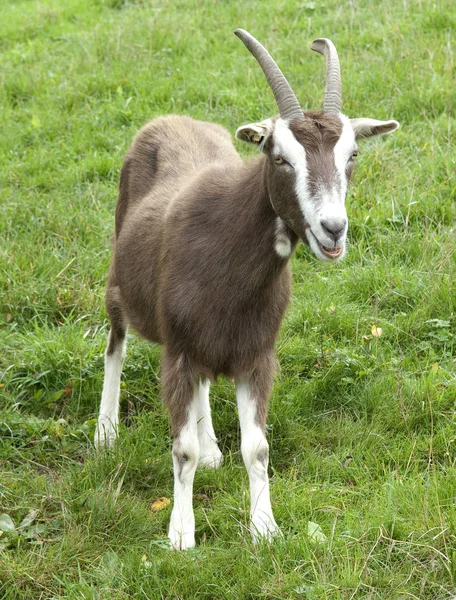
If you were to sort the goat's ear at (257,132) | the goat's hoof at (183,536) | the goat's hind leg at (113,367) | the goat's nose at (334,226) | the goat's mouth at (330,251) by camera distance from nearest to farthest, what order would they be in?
the goat's nose at (334,226)
the goat's mouth at (330,251)
the goat's ear at (257,132)
the goat's hoof at (183,536)
the goat's hind leg at (113,367)

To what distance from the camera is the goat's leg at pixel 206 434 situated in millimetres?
4973

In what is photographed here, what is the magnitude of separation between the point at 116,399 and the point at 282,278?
135 centimetres

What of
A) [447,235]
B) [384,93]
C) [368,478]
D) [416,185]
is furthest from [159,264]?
[384,93]

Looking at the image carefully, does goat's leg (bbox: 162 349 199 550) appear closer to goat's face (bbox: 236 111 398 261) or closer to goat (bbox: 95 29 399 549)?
goat (bbox: 95 29 399 549)

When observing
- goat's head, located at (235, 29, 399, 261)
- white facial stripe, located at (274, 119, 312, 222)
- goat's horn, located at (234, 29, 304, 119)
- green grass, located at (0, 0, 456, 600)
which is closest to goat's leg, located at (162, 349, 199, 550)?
green grass, located at (0, 0, 456, 600)

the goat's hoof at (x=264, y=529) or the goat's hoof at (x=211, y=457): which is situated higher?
the goat's hoof at (x=264, y=529)

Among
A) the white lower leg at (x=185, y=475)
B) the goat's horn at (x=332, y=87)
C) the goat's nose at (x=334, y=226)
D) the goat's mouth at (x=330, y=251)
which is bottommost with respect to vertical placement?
the white lower leg at (x=185, y=475)

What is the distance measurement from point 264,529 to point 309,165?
158cm

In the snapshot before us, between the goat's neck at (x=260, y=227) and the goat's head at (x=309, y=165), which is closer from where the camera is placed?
the goat's head at (x=309, y=165)

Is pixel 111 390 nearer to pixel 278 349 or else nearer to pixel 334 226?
pixel 278 349

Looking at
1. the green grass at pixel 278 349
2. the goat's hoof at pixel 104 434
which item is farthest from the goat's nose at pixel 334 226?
the goat's hoof at pixel 104 434

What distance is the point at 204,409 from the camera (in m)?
5.09

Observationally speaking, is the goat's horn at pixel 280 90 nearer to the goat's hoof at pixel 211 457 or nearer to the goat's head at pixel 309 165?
the goat's head at pixel 309 165

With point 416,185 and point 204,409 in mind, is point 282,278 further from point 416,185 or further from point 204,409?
point 416,185
